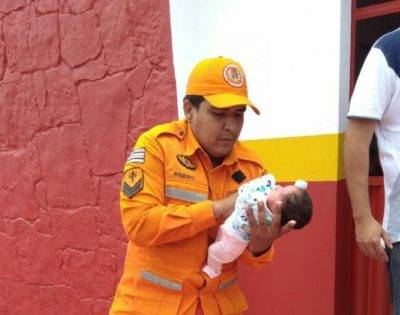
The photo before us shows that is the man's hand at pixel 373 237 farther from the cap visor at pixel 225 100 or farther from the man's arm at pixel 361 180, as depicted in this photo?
the cap visor at pixel 225 100

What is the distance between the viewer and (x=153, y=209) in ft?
6.53

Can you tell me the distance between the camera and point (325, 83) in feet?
9.57

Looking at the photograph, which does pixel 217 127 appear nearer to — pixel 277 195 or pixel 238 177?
pixel 238 177

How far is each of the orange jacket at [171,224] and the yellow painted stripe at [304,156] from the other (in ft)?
Answer: 2.80

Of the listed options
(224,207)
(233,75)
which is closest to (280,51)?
(233,75)

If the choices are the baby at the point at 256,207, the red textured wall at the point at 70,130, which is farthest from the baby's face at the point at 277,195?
the red textured wall at the point at 70,130

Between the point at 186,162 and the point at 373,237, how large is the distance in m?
0.74

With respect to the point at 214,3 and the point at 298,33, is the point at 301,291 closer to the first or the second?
the point at 298,33

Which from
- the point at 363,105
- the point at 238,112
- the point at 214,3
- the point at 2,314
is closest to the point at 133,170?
the point at 238,112

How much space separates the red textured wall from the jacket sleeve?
1454 mm

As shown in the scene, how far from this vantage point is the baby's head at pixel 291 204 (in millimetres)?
1869

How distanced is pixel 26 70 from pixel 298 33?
218 centimetres

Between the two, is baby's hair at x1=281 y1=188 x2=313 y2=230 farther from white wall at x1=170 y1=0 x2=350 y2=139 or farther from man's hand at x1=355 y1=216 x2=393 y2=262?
white wall at x1=170 y1=0 x2=350 y2=139

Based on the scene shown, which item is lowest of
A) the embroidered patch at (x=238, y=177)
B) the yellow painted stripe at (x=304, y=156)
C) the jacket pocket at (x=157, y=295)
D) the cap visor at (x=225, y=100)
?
the jacket pocket at (x=157, y=295)
